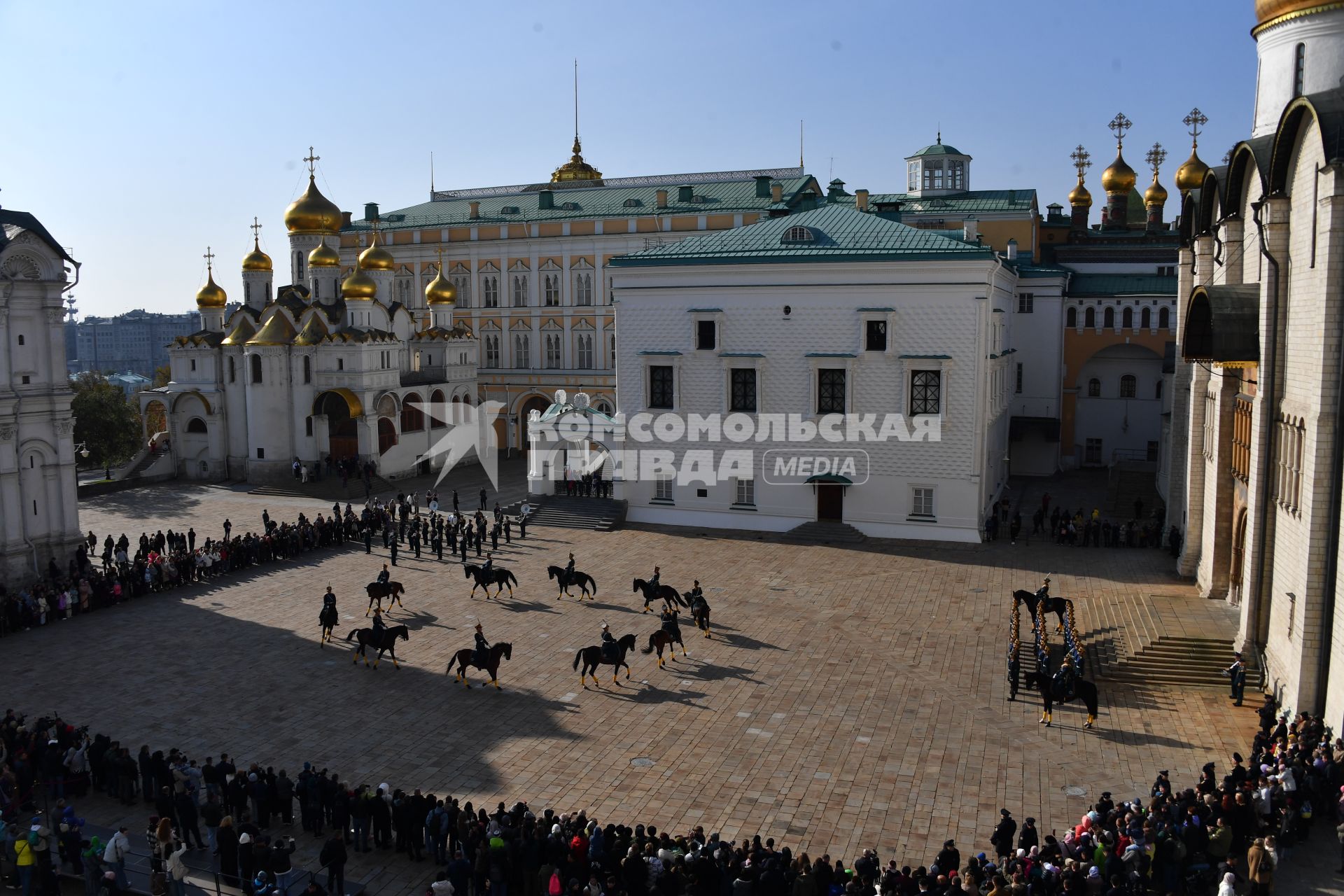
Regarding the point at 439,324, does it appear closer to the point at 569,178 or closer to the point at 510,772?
the point at 569,178

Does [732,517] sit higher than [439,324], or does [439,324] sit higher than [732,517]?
→ [439,324]

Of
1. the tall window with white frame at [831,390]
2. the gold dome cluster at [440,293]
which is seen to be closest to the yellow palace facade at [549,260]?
the gold dome cluster at [440,293]

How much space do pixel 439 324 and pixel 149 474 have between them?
14.3 metres

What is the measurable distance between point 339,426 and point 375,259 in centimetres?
826

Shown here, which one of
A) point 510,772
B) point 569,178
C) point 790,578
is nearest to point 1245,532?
point 790,578

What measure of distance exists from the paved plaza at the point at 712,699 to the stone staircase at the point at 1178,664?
385 millimetres

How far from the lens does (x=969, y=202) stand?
46.5 meters

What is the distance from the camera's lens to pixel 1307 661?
52.4 feet

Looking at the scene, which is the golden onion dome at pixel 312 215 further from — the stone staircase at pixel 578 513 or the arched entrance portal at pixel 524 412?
the stone staircase at pixel 578 513

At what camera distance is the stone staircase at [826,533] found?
31969mm

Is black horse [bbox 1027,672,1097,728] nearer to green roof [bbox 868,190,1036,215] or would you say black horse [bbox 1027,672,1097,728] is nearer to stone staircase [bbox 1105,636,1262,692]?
stone staircase [bbox 1105,636,1262,692]

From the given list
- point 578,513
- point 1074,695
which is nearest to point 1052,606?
point 1074,695

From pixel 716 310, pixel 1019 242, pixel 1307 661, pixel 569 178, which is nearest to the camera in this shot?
pixel 1307 661

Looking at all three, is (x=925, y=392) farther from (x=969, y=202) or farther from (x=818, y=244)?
(x=969, y=202)
